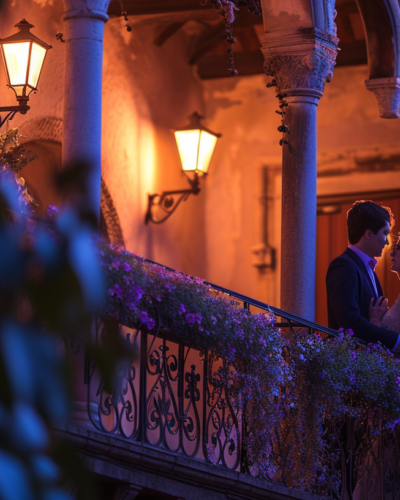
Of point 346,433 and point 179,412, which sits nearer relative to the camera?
point 179,412

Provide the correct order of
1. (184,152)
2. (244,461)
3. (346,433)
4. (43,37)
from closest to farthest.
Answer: (244,461) < (346,433) < (43,37) < (184,152)

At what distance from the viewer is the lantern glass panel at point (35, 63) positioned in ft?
19.6

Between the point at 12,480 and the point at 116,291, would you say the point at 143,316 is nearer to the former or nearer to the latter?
the point at 116,291

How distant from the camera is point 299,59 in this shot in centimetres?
657

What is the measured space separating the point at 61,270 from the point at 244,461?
4071mm

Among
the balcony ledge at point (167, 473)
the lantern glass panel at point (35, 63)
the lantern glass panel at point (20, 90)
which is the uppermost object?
the lantern glass panel at point (35, 63)

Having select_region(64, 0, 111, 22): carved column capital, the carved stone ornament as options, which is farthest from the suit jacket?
the carved stone ornament

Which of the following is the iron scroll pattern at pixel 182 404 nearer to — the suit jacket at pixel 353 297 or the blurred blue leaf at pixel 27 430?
the suit jacket at pixel 353 297

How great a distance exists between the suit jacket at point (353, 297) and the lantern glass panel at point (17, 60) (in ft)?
8.22

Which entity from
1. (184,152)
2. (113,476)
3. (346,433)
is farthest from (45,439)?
(184,152)

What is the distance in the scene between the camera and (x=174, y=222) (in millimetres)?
10219

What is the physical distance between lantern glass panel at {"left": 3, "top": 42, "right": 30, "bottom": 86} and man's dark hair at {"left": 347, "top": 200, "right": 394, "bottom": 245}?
241 cm

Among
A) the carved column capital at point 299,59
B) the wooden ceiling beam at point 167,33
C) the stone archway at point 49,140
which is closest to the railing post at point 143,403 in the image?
the carved column capital at point 299,59

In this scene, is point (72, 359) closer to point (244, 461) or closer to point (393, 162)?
point (244, 461)
